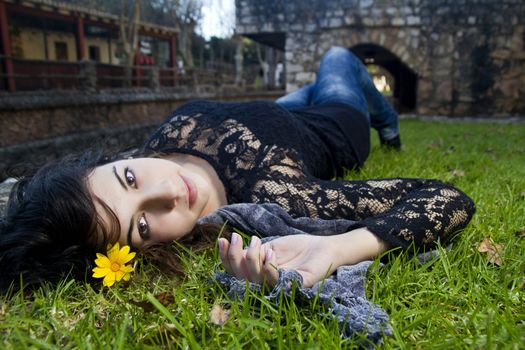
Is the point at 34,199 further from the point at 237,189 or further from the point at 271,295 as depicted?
the point at 271,295

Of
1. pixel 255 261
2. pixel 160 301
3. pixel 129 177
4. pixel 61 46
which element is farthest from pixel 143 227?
pixel 61 46

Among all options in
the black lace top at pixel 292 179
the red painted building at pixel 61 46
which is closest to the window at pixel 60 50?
the red painted building at pixel 61 46

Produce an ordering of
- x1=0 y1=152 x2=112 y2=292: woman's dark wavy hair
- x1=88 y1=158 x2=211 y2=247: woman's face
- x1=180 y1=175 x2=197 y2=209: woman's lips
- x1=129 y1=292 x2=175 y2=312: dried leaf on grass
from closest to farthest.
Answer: x1=129 y1=292 x2=175 y2=312: dried leaf on grass
x1=0 y1=152 x2=112 y2=292: woman's dark wavy hair
x1=88 y1=158 x2=211 y2=247: woman's face
x1=180 y1=175 x2=197 y2=209: woman's lips

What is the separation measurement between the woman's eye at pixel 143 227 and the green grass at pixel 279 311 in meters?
0.14

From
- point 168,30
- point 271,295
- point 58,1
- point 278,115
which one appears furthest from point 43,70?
point 271,295

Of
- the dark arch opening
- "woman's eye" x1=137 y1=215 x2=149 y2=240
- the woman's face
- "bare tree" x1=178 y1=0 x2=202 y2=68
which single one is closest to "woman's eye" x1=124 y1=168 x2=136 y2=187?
the woman's face

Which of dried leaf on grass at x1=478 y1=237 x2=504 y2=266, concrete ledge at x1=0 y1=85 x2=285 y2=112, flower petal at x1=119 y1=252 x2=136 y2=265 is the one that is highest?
concrete ledge at x1=0 y1=85 x2=285 y2=112

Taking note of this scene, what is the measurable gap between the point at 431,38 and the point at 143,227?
34.5ft

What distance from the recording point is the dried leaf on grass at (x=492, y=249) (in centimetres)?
153

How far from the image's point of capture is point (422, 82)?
10734mm

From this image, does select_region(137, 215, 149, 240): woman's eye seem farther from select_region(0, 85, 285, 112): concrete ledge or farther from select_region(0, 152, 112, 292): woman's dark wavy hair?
select_region(0, 85, 285, 112): concrete ledge

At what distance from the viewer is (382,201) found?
1853 mm

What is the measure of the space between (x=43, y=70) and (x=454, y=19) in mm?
10525

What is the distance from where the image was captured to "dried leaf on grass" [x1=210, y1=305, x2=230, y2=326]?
1162 millimetres
